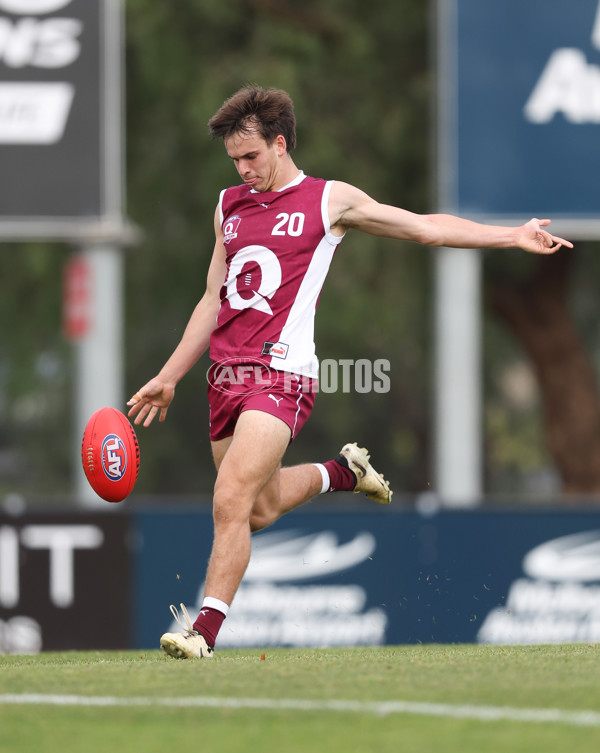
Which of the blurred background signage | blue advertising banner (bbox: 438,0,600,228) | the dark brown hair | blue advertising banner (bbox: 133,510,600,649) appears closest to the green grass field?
the dark brown hair

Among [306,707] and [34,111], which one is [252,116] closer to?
[306,707]

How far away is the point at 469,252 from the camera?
11680 mm

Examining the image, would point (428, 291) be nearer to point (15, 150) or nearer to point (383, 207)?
point (15, 150)

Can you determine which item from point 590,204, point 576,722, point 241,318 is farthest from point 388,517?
point 576,722

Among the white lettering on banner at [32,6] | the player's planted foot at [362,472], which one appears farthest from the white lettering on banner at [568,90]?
the player's planted foot at [362,472]

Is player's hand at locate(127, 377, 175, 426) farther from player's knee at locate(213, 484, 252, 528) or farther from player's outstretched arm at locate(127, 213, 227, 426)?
player's knee at locate(213, 484, 252, 528)

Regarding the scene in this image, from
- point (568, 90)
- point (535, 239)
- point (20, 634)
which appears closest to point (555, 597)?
point (20, 634)

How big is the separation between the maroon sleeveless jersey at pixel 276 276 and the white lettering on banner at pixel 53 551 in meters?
4.27

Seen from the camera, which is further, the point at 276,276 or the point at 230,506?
the point at 276,276

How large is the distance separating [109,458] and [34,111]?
5.97 metres

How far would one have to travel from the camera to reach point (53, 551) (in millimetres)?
10102

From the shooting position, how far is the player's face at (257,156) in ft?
20.0

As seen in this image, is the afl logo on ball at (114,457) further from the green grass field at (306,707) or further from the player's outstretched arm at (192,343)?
the green grass field at (306,707)

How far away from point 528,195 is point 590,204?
1.78 ft
